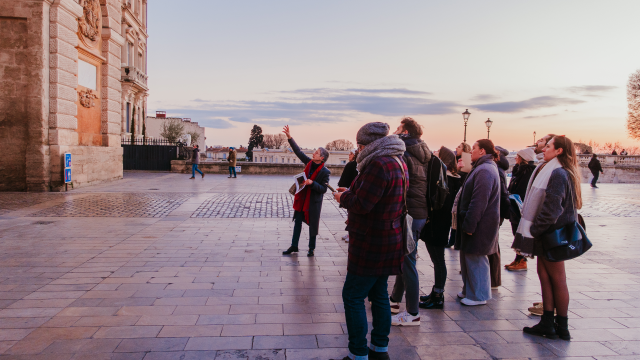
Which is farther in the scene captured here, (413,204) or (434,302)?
(434,302)

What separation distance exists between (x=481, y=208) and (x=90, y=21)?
17.0 metres

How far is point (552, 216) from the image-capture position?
145 inches

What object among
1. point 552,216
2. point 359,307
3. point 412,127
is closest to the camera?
point 359,307

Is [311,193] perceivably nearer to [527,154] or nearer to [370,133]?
[527,154]

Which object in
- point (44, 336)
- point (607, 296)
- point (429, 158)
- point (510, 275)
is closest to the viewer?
point (44, 336)

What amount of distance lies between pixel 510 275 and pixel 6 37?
51.9 ft

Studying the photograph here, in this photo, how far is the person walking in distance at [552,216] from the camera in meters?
3.71

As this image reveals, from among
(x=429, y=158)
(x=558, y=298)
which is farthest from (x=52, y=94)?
(x=558, y=298)

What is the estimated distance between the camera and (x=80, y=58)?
15773 millimetres

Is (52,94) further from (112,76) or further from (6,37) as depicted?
(112,76)

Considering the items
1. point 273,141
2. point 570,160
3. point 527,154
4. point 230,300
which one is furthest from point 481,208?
point 273,141

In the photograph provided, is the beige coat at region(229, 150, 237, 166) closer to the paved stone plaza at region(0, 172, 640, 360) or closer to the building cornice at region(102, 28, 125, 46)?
the building cornice at region(102, 28, 125, 46)

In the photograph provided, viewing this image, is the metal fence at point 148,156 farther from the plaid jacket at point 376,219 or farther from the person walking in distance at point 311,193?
the plaid jacket at point 376,219

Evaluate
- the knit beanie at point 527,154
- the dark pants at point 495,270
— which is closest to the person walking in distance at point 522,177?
the knit beanie at point 527,154
